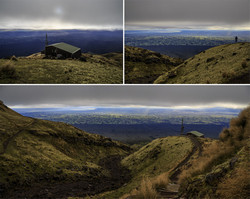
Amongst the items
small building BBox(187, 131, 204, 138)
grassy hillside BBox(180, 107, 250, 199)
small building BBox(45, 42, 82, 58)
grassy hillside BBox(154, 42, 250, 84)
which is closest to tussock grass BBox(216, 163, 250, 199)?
grassy hillside BBox(180, 107, 250, 199)

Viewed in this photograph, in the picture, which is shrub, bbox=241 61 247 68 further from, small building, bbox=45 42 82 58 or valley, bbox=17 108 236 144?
small building, bbox=45 42 82 58

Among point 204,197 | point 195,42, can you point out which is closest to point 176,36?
point 195,42

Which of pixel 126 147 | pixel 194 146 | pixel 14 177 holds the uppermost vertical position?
pixel 14 177

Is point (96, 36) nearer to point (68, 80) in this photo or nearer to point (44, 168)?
point (68, 80)

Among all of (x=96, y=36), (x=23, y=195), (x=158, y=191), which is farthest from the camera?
(x=96, y=36)

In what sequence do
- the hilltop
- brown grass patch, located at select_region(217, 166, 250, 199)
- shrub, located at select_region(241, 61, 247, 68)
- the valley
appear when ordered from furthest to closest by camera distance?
the valley
shrub, located at select_region(241, 61, 247, 68)
the hilltop
brown grass patch, located at select_region(217, 166, 250, 199)
